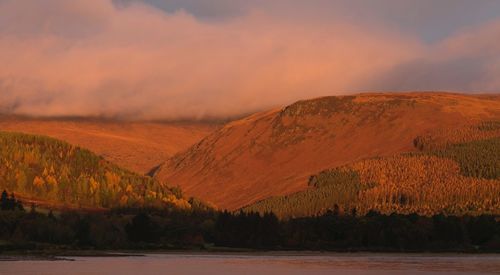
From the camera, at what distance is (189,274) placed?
151 meters

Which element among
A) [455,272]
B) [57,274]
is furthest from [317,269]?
[57,274]

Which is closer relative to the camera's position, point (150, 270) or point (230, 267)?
point (150, 270)

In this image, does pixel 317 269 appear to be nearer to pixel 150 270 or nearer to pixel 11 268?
pixel 150 270

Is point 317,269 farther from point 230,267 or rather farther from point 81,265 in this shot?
point 81,265

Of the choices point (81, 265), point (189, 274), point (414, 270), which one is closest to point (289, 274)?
point (189, 274)

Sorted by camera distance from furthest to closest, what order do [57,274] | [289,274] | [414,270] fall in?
[414,270]
[289,274]
[57,274]

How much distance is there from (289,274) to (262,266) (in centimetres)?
2527

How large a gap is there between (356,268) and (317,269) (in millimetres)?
9191

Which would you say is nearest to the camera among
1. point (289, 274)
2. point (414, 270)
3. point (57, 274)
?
point (57, 274)

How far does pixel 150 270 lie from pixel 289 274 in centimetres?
2312

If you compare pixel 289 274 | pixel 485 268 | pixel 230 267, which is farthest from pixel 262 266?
pixel 485 268

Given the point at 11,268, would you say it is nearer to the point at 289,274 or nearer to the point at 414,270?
→ the point at 289,274

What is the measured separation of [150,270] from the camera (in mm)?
161875

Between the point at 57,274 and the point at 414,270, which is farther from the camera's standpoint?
the point at 414,270
